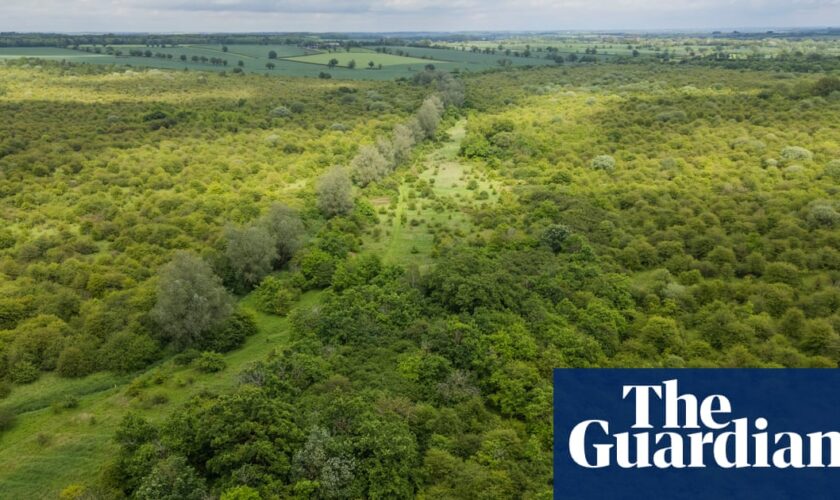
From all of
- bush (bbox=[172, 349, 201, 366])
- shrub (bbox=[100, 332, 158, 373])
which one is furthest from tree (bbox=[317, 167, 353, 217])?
bush (bbox=[172, 349, 201, 366])

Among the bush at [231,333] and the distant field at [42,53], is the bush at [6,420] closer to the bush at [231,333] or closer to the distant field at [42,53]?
the bush at [231,333]

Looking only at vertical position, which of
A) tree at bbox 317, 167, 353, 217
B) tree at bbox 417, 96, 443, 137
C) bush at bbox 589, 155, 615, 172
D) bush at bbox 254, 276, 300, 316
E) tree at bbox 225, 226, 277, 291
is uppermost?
tree at bbox 417, 96, 443, 137

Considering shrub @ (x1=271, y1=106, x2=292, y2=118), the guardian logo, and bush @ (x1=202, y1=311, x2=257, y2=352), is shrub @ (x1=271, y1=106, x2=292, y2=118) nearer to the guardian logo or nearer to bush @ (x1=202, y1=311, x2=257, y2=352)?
bush @ (x1=202, y1=311, x2=257, y2=352)

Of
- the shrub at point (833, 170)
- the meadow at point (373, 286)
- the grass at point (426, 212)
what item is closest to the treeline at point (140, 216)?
the meadow at point (373, 286)

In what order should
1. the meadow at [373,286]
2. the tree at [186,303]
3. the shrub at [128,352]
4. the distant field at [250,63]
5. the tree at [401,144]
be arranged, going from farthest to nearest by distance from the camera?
the distant field at [250,63] < the tree at [401,144] < the tree at [186,303] < the shrub at [128,352] < the meadow at [373,286]

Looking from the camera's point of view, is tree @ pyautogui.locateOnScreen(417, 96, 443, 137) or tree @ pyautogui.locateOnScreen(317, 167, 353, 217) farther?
tree @ pyautogui.locateOnScreen(417, 96, 443, 137)

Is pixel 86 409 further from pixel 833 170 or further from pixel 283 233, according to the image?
pixel 833 170

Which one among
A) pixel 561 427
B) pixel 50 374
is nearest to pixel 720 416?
pixel 561 427

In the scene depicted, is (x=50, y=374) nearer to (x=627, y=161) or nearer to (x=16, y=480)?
(x=16, y=480)
